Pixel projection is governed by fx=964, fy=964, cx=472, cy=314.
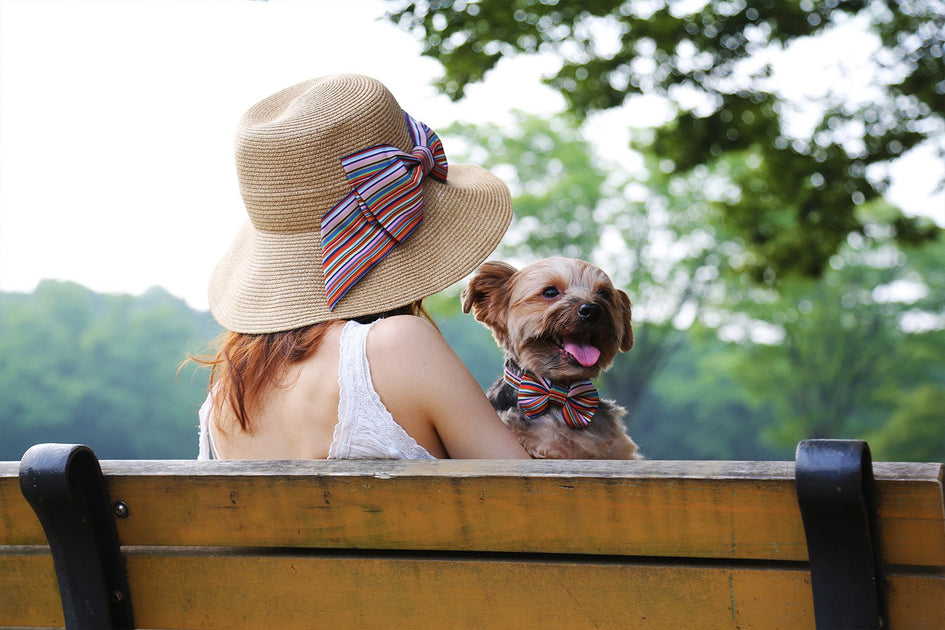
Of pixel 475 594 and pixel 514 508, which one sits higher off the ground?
pixel 514 508

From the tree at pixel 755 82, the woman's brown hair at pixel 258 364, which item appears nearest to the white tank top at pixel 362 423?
the woman's brown hair at pixel 258 364

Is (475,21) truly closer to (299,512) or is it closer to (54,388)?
(299,512)

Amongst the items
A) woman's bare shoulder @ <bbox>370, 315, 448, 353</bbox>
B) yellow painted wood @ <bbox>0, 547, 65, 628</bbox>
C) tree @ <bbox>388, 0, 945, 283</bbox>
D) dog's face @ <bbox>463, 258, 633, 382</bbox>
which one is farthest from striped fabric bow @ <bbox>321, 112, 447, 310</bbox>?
tree @ <bbox>388, 0, 945, 283</bbox>

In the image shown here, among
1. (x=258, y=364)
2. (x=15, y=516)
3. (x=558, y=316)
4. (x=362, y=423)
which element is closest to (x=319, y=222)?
(x=258, y=364)

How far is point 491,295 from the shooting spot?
10.3ft

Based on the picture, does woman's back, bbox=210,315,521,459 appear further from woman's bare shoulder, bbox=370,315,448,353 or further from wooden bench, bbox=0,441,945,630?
wooden bench, bbox=0,441,945,630

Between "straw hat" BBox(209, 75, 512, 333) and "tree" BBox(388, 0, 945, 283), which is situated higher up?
"straw hat" BBox(209, 75, 512, 333)

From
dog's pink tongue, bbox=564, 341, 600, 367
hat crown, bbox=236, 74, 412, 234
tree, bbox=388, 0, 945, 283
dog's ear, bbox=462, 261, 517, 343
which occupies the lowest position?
tree, bbox=388, 0, 945, 283

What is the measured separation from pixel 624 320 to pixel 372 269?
3.59 ft

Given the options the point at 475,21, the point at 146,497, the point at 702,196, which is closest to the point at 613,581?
the point at 146,497

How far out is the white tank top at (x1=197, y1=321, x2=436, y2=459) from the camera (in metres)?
2.19

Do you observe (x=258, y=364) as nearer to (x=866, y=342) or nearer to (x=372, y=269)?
(x=372, y=269)

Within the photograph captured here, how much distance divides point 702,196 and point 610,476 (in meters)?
28.9

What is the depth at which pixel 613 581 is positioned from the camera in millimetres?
1588
